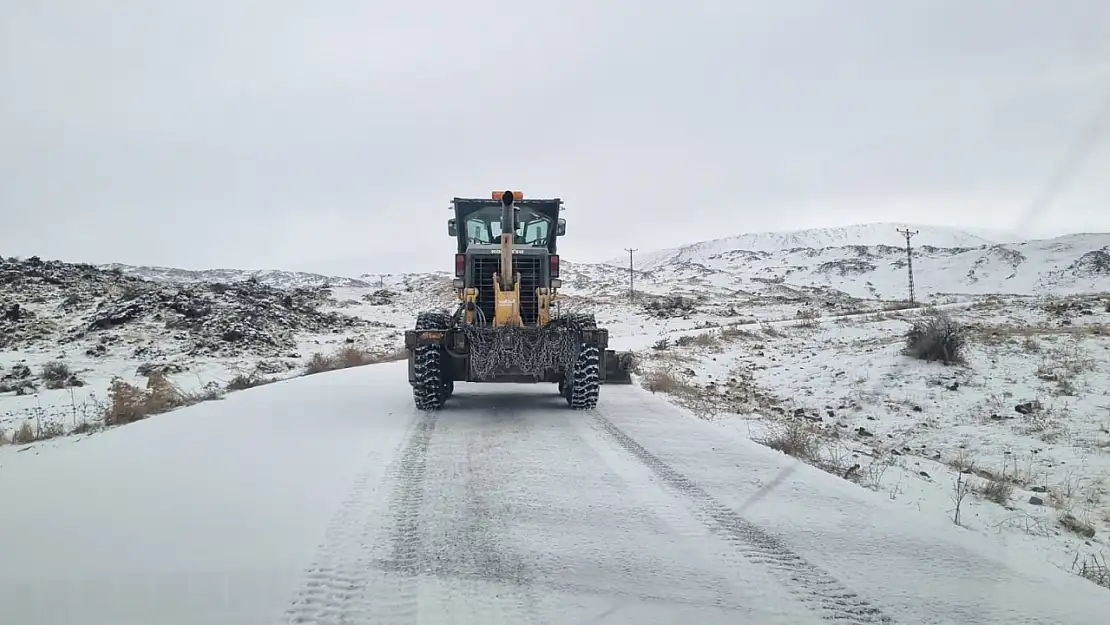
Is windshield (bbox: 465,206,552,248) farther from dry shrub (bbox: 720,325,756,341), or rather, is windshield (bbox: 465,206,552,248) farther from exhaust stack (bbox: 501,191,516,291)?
dry shrub (bbox: 720,325,756,341)

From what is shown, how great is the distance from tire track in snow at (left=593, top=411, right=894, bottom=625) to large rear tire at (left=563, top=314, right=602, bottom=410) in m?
4.01

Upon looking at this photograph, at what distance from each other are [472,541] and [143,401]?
7.82 m

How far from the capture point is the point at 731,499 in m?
5.64

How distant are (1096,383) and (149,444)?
14837 millimetres

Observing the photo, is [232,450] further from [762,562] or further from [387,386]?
[387,386]

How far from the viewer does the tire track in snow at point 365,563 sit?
3.44 m

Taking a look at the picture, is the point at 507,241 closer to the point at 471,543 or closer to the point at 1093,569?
the point at 471,543

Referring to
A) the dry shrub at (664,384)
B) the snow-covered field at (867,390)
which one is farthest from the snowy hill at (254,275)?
the dry shrub at (664,384)

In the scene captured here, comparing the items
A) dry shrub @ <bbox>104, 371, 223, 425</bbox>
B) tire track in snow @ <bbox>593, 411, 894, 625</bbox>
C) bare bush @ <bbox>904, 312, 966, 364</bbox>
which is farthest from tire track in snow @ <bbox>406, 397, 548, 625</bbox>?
bare bush @ <bbox>904, 312, 966, 364</bbox>

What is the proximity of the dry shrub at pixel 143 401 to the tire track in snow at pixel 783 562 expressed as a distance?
23.8 ft

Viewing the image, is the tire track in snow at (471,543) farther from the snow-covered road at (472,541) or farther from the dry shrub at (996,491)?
the dry shrub at (996,491)

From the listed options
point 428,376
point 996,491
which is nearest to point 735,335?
point 428,376

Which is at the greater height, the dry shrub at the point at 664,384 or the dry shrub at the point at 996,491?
the dry shrub at the point at 664,384

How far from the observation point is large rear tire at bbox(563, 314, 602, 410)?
10.4 metres
